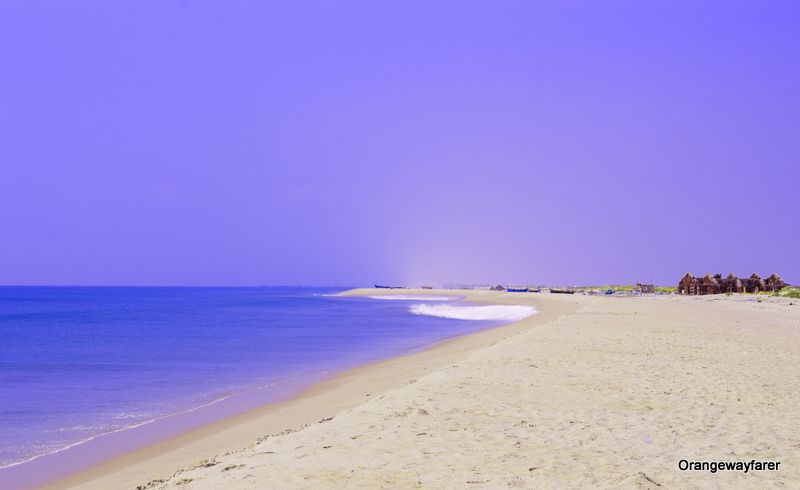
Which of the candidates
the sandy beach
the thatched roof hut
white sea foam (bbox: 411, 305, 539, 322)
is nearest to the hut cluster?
the thatched roof hut

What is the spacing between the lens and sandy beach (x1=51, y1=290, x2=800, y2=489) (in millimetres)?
6508

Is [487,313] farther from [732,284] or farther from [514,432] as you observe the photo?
[514,432]

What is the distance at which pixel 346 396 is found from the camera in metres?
13.5

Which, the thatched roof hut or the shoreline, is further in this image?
the thatched roof hut

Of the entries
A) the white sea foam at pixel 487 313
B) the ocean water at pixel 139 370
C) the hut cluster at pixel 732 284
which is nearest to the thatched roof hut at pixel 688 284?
the hut cluster at pixel 732 284

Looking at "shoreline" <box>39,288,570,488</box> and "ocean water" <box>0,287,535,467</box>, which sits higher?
"shoreline" <box>39,288,570,488</box>

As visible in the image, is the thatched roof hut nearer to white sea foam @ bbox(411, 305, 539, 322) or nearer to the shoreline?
white sea foam @ bbox(411, 305, 539, 322)

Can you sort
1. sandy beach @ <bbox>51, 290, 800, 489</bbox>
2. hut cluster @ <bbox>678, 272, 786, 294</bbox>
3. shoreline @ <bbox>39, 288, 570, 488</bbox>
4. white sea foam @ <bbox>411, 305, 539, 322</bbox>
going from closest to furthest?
sandy beach @ <bbox>51, 290, 800, 489</bbox> → shoreline @ <bbox>39, 288, 570, 488</bbox> → white sea foam @ <bbox>411, 305, 539, 322</bbox> → hut cluster @ <bbox>678, 272, 786, 294</bbox>

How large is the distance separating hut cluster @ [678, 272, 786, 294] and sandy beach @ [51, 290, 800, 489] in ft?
218

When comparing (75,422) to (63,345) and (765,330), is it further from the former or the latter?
(765,330)

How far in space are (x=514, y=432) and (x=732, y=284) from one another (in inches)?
3087

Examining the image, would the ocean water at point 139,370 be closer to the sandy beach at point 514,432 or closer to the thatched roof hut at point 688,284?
the sandy beach at point 514,432

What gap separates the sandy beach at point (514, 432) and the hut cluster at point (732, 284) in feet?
218

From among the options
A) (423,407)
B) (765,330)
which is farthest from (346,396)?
(765,330)
